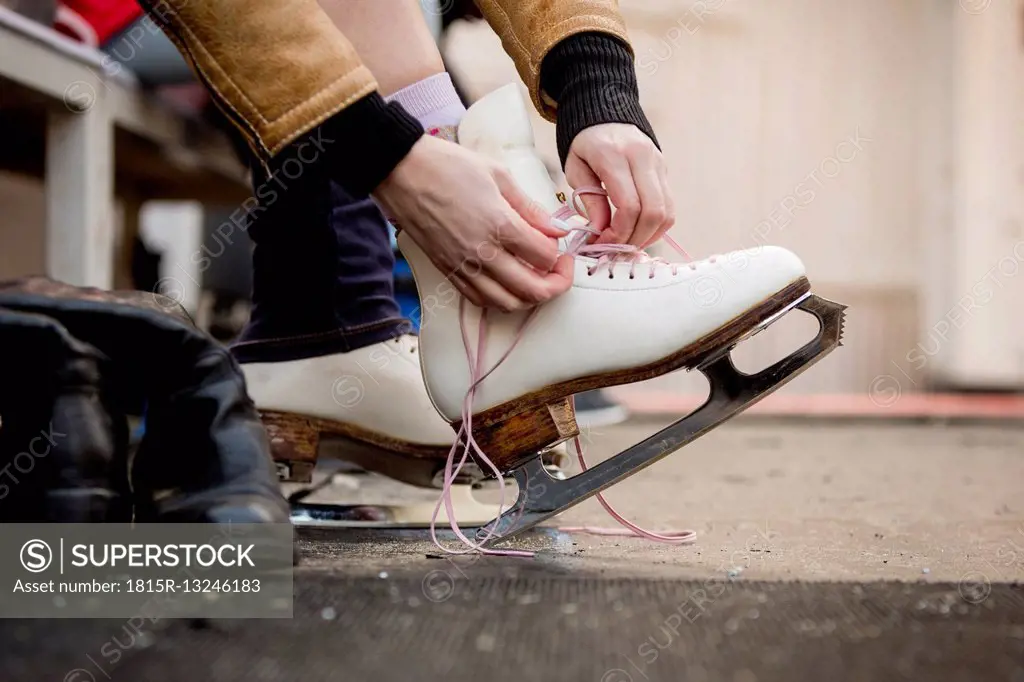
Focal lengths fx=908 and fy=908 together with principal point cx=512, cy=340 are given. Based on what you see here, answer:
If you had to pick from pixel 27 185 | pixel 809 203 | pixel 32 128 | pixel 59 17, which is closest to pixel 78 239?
pixel 32 128

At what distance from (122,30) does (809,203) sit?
2.97 metres

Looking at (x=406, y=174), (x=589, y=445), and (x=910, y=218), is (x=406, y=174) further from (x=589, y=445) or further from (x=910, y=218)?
(x=910, y=218)

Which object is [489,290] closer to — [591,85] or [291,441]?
[591,85]

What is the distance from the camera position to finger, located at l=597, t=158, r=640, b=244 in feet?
2.19

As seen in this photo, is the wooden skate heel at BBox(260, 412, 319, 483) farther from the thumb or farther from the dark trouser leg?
the thumb

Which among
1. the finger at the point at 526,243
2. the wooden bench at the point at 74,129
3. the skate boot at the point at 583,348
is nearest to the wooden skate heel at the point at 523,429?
the skate boot at the point at 583,348

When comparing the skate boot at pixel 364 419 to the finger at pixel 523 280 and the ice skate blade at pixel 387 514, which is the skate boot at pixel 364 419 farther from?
the finger at pixel 523 280

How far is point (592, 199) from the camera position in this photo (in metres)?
0.70

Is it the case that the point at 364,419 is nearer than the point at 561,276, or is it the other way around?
the point at 561,276

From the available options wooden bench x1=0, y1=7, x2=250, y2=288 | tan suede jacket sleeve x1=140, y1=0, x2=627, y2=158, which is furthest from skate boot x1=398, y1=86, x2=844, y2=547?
wooden bench x1=0, y1=7, x2=250, y2=288

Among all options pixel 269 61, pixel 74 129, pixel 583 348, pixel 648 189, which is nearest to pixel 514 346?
pixel 583 348

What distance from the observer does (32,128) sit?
5.20ft

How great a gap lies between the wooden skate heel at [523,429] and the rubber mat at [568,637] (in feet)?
0.58

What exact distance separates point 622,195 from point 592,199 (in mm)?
37
